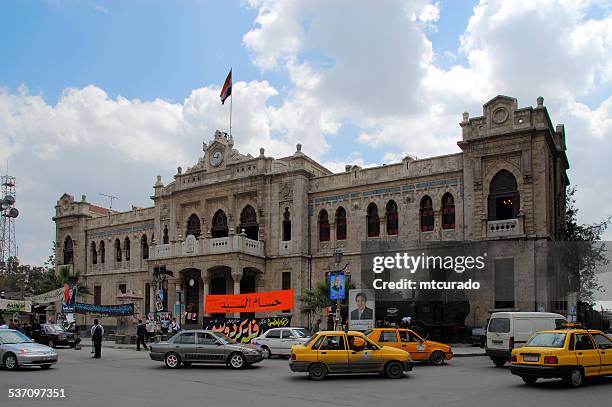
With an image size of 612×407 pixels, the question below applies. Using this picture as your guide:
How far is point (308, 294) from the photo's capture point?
34.0 metres

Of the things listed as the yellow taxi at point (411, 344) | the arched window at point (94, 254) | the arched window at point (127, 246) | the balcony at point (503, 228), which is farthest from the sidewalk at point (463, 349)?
the arched window at point (94, 254)

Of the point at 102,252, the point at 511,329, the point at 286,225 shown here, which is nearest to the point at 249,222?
the point at 286,225

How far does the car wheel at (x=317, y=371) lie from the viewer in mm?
17719

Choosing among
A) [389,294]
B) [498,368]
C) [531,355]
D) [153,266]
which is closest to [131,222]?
[153,266]

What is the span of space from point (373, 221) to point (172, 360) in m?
19.3

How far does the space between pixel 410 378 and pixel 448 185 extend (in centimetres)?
1900

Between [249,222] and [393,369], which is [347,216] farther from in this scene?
[393,369]

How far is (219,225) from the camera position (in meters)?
43.2

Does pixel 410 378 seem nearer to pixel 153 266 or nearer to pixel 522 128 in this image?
pixel 522 128

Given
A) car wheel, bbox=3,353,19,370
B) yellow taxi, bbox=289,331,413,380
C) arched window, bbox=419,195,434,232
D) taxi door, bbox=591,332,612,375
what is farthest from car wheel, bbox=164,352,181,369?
arched window, bbox=419,195,434,232

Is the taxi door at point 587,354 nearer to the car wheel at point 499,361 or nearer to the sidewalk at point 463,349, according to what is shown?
the car wheel at point 499,361

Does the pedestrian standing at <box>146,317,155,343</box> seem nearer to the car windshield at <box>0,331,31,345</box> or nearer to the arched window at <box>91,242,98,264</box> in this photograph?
the car windshield at <box>0,331,31,345</box>

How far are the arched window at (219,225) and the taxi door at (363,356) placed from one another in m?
25.7

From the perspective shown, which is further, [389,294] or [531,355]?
[389,294]
